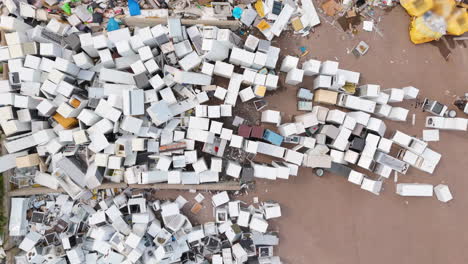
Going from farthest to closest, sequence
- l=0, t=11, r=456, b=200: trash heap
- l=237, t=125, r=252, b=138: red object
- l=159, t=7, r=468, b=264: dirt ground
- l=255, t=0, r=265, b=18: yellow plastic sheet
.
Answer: l=159, t=7, r=468, b=264: dirt ground, l=255, t=0, r=265, b=18: yellow plastic sheet, l=237, t=125, r=252, b=138: red object, l=0, t=11, r=456, b=200: trash heap

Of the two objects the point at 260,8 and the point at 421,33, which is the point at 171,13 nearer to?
the point at 260,8

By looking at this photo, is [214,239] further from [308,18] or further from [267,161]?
[308,18]

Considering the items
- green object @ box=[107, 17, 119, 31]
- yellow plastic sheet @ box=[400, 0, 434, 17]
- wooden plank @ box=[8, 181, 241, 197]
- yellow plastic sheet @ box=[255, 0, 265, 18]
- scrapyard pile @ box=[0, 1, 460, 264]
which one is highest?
yellow plastic sheet @ box=[400, 0, 434, 17]

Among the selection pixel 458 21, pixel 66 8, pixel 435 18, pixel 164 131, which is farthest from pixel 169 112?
pixel 458 21

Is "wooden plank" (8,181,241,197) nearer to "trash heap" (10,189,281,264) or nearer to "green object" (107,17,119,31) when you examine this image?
"trash heap" (10,189,281,264)

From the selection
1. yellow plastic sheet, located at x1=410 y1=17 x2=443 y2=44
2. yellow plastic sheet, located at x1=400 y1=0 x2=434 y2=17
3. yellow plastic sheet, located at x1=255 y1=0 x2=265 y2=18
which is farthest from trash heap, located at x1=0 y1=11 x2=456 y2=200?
yellow plastic sheet, located at x1=400 y1=0 x2=434 y2=17
